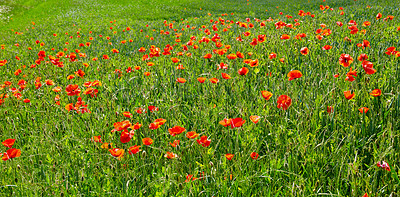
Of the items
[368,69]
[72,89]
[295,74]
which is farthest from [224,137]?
[72,89]

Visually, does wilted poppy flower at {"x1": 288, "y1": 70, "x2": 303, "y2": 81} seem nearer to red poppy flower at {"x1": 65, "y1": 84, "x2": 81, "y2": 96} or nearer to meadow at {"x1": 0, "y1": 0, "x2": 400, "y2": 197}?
meadow at {"x1": 0, "y1": 0, "x2": 400, "y2": 197}

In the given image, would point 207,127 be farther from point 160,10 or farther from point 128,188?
point 160,10

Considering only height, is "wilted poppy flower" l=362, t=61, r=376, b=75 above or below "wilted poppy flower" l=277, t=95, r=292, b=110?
above

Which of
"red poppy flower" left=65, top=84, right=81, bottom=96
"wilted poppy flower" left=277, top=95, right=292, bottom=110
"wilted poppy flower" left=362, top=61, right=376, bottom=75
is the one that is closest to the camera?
"wilted poppy flower" left=277, top=95, right=292, bottom=110

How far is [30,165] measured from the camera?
1.88 meters

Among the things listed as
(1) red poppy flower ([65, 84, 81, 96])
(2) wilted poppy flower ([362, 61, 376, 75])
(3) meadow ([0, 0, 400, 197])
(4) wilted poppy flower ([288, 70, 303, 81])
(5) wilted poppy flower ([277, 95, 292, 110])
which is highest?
(2) wilted poppy flower ([362, 61, 376, 75])

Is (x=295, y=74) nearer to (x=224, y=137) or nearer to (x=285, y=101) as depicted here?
(x=285, y=101)

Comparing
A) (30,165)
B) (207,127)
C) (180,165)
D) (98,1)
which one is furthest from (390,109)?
(98,1)

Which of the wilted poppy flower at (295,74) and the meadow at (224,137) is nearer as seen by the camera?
the meadow at (224,137)

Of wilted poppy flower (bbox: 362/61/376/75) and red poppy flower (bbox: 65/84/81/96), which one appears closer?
wilted poppy flower (bbox: 362/61/376/75)

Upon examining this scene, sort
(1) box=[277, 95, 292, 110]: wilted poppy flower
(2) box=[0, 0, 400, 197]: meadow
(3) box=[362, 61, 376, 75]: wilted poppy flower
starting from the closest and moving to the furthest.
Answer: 1. (2) box=[0, 0, 400, 197]: meadow
2. (1) box=[277, 95, 292, 110]: wilted poppy flower
3. (3) box=[362, 61, 376, 75]: wilted poppy flower

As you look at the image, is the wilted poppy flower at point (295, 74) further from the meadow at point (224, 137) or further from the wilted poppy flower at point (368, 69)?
the wilted poppy flower at point (368, 69)

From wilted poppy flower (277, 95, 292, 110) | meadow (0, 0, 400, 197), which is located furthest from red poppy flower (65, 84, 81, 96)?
wilted poppy flower (277, 95, 292, 110)

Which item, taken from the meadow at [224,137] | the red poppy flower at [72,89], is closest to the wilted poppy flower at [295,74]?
the meadow at [224,137]
